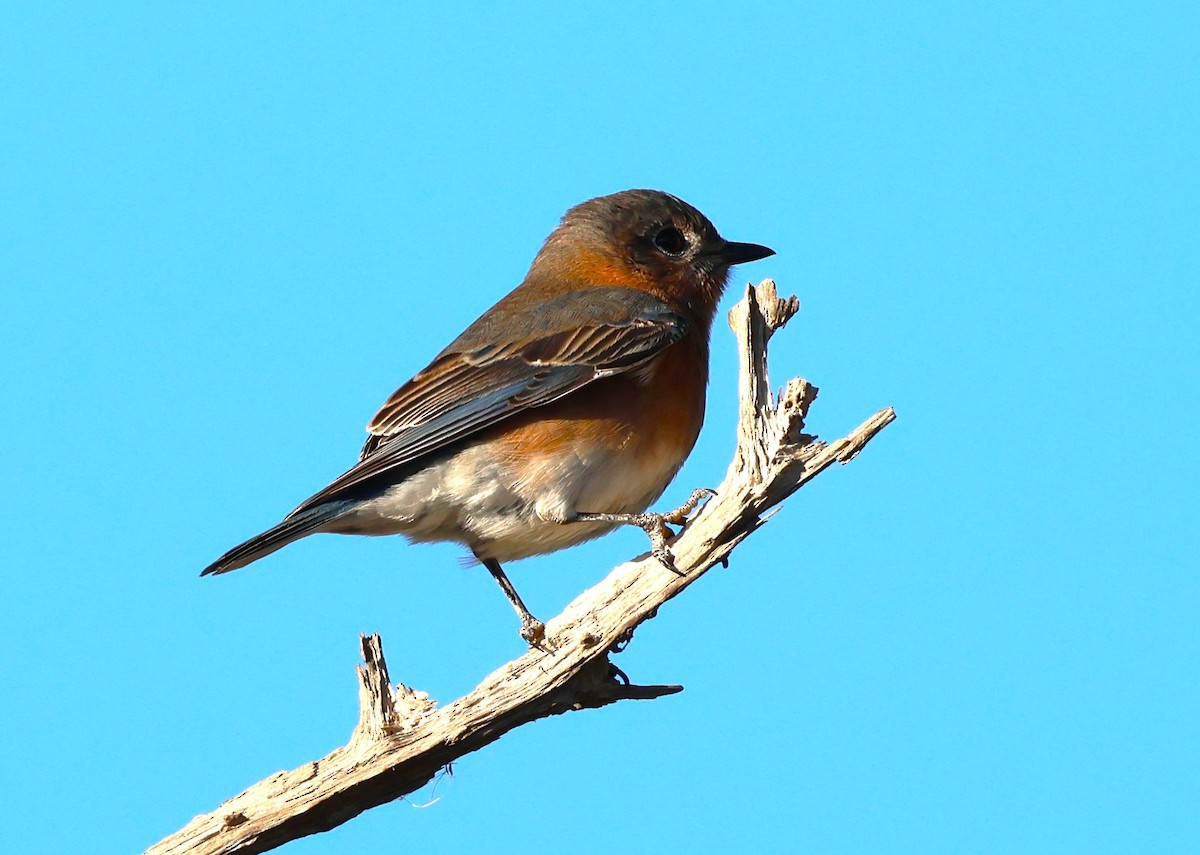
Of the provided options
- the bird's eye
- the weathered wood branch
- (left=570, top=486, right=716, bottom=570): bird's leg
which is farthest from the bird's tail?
the bird's eye

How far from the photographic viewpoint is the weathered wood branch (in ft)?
24.3

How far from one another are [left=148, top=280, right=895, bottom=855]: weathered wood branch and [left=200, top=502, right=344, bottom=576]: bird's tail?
1.11 meters

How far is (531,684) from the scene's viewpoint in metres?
7.97

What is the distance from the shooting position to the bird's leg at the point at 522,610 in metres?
8.39

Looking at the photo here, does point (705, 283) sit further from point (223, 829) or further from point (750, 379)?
point (223, 829)

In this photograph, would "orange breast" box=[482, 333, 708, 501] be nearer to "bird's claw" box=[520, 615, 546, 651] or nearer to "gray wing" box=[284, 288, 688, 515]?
"gray wing" box=[284, 288, 688, 515]

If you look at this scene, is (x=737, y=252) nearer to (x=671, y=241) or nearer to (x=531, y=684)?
(x=671, y=241)

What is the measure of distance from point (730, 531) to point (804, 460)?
2.07ft

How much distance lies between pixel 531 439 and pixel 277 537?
6.08ft

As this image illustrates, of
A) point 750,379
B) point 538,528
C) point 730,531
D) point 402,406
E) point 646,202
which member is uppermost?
point 646,202

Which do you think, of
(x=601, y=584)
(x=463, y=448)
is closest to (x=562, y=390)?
(x=463, y=448)

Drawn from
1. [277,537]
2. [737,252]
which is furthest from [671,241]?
[277,537]

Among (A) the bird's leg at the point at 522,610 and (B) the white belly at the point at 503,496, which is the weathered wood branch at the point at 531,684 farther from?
(B) the white belly at the point at 503,496

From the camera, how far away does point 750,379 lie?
752 cm
